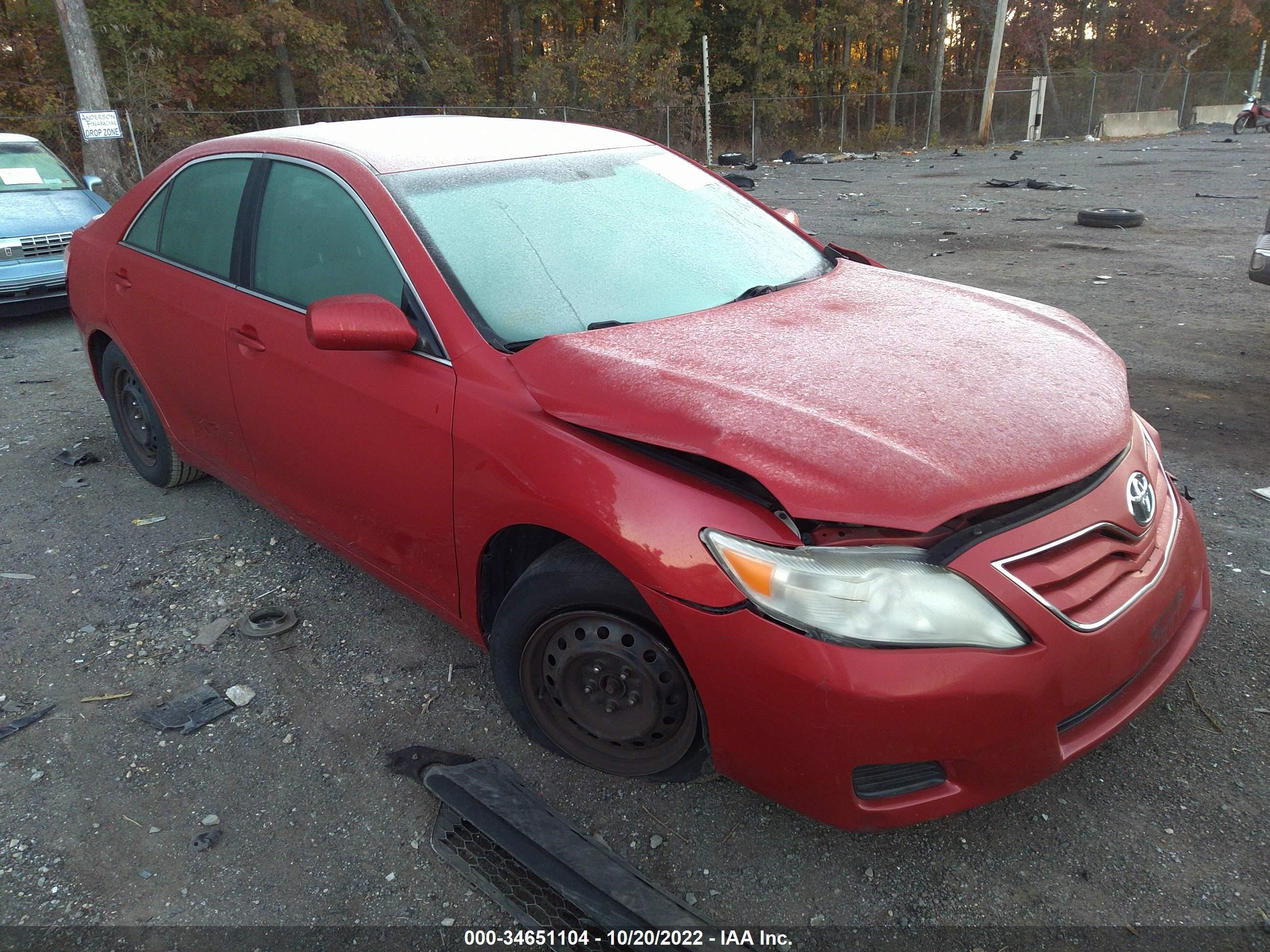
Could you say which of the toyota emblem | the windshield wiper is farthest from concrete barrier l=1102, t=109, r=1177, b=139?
the toyota emblem

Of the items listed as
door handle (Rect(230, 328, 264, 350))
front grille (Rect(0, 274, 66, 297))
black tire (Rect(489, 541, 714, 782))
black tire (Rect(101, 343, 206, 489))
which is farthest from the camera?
front grille (Rect(0, 274, 66, 297))

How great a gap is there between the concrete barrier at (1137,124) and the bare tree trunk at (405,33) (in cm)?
2619

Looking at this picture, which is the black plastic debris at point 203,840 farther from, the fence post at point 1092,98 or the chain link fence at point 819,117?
the fence post at point 1092,98

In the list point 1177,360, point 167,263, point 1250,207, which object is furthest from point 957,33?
point 167,263

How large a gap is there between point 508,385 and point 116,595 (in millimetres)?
2246

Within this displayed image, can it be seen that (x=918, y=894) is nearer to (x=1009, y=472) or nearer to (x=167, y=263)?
(x=1009, y=472)

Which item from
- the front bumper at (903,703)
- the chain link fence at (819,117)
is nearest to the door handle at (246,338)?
the front bumper at (903,703)

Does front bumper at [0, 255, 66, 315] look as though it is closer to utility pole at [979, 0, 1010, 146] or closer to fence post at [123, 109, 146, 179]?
fence post at [123, 109, 146, 179]

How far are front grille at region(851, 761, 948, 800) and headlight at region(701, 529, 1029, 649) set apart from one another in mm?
307

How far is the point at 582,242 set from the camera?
2.81 metres

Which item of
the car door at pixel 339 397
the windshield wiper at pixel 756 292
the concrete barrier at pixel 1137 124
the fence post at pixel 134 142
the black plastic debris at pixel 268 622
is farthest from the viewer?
the concrete barrier at pixel 1137 124

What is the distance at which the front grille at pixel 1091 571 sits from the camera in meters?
1.90

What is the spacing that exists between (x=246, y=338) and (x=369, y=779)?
5.39 ft

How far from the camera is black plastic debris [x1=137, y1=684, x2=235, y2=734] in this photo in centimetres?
278
